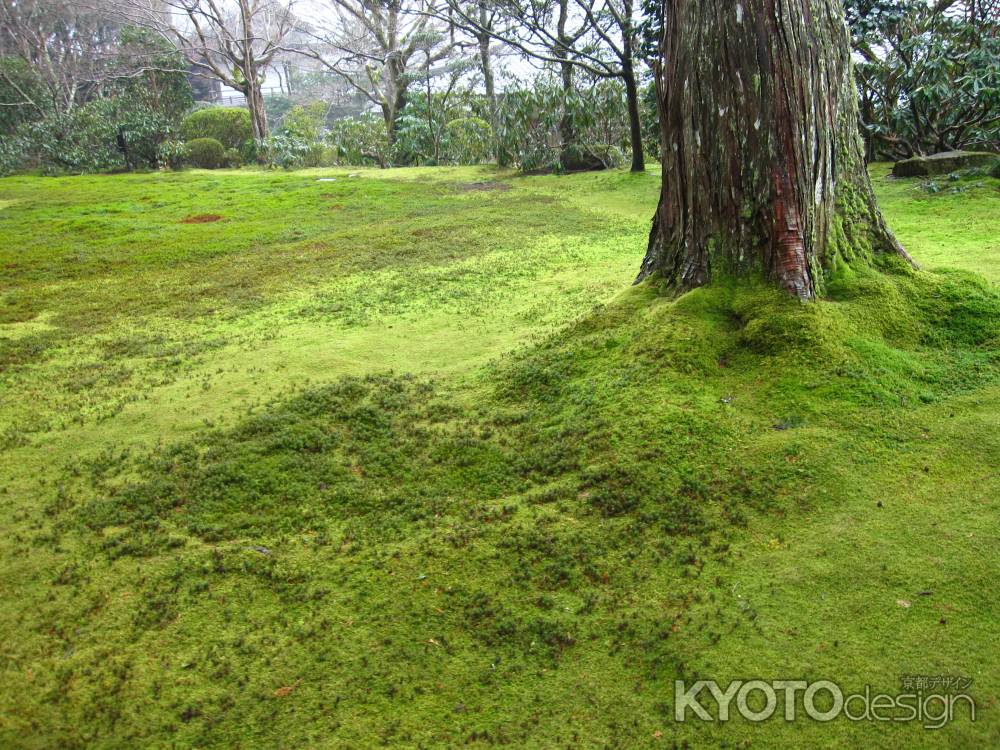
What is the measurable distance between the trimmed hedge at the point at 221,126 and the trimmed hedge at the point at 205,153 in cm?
47

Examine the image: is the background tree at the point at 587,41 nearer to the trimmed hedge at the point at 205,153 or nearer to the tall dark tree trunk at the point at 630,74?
the tall dark tree trunk at the point at 630,74

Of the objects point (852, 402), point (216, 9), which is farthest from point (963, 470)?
point (216, 9)

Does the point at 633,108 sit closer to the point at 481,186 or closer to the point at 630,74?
the point at 630,74

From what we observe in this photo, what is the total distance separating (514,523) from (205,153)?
2096 centimetres

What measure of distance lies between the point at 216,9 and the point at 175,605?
2384 centimetres

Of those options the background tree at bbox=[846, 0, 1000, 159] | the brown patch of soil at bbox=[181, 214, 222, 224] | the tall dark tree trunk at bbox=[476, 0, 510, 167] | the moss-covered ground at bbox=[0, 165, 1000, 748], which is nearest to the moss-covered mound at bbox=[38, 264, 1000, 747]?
the moss-covered ground at bbox=[0, 165, 1000, 748]

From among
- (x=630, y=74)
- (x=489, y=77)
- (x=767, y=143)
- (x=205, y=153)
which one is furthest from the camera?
(x=205, y=153)

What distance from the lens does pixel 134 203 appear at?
11609 mm

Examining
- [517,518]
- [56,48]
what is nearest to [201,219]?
[517,518]

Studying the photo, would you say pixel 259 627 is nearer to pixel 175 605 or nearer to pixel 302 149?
pixel 175 605

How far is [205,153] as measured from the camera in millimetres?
20578

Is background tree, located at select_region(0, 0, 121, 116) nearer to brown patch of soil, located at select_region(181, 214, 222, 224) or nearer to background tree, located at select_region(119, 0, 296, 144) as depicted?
background tree, located at select_region(119, 0, 296, 144)

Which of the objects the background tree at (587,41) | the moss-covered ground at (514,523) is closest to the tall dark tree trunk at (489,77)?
the background tree at (587,41)

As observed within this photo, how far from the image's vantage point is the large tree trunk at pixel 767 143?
300 centimetres
